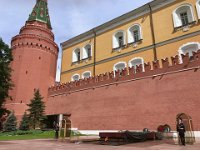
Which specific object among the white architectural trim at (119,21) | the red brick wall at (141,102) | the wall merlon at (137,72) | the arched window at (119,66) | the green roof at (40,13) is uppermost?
the green roof at (40,13)

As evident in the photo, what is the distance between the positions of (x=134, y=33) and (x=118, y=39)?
72.8 inches

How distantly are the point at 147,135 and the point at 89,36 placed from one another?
1532cm

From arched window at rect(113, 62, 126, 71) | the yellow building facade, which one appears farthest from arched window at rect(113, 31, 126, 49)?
arched window at rect(113, 62, 126, 71)

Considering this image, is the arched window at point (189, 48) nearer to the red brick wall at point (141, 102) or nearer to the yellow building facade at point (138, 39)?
the yellow building facade at point (138, 39)

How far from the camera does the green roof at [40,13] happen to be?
108 feet

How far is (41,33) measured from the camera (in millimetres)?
31625

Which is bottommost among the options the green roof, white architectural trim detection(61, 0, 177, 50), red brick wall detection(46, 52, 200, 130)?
red brick wall detection(46, 52, 200, 130)

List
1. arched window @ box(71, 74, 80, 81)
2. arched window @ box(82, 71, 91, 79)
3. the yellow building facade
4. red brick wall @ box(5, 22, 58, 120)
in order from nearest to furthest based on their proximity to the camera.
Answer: the yellow building facade → arched window @ box(82, 71, 91, 79) → arched window @ box(71, 74, 80, 81) → red brick wall @ box(5, 22, 58, 120)

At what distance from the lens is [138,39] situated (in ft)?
63.2

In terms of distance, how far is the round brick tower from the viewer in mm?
27219

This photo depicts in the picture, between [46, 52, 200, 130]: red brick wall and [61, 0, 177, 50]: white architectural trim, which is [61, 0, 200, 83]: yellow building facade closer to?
[61, 0, 177, 50]: white architectural trim

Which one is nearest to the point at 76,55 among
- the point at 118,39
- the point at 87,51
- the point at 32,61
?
the point at 87,51

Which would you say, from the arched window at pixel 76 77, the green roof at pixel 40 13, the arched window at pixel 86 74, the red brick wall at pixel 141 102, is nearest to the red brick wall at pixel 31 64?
the green roof at pixel 40 13

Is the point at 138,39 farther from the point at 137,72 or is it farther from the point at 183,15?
the point at 137,72
